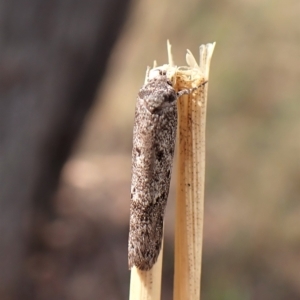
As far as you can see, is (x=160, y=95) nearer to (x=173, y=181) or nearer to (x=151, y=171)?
(x=151, y=171)

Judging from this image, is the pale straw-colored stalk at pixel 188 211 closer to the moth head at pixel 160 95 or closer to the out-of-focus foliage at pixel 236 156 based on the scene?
the moth head at pixel 160 95

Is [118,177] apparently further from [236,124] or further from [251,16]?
[251,16]

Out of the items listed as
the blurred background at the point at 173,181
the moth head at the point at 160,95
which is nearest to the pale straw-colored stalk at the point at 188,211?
the moth head at the point at 160,95

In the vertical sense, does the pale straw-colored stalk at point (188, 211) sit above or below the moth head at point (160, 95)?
below

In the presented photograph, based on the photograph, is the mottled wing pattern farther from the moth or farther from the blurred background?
the blurred background

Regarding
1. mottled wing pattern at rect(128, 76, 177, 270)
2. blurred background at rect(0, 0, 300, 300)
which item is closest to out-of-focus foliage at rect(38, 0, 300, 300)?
blurred background at rect(0, 0, 300, 300)

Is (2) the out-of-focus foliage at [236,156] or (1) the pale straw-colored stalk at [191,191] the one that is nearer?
(1) the pale straw-colored stalk at [191,191]
